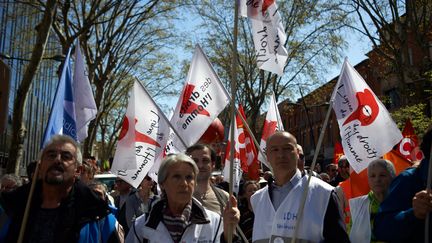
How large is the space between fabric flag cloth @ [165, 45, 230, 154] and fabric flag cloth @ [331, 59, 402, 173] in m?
1.33

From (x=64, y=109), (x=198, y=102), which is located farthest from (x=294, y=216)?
(x=64, y=109)

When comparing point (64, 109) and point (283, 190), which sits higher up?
point (64, 109)

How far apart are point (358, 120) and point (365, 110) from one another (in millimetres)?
137

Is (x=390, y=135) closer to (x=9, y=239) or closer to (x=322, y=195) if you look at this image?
(x=322, y=195)

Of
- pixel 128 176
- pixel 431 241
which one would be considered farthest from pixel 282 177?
pixel 128 176

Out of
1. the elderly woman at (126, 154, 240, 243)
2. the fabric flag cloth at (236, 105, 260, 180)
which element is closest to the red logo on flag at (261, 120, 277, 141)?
the fabric flag cloth at (236, 105, 260, 180)

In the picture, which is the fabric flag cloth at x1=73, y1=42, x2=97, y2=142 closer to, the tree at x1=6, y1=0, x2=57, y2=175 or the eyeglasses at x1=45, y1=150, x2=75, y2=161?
the eyeglasses at x1=45, y1=150, x2=75, y2=161

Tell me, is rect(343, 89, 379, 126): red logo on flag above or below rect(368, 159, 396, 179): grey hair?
above

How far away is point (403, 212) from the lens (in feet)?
9.66

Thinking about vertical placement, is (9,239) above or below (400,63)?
below

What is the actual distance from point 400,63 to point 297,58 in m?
10.3

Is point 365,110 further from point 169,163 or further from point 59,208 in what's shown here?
point 59,208

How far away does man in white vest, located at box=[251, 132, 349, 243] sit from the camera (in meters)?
3.50

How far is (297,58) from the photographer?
28766mm
